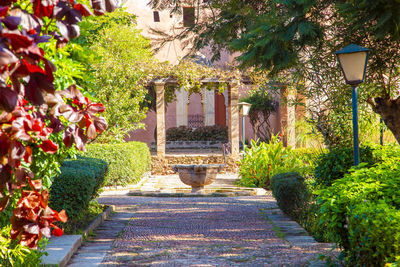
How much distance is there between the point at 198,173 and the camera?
1143cm

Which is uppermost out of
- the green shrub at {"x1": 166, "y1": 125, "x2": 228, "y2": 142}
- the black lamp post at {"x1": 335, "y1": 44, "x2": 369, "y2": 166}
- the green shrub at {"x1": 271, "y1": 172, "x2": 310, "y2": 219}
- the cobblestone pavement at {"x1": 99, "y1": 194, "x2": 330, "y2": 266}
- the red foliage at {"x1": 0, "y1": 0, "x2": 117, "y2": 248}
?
the black lamp post at {"x1": 335, "y1": 44, "x2": 369, "y2": 166}

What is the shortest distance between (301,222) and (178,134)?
16001 millimetres

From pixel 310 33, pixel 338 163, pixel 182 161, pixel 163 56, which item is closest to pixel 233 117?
pixel 182 161

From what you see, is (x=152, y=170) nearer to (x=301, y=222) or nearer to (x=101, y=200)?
(x=101, y=200)

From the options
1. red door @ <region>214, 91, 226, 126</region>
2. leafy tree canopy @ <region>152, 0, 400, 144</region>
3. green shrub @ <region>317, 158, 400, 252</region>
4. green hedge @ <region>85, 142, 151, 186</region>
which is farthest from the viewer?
red door @ <region>214, 91, 226, 126</region>

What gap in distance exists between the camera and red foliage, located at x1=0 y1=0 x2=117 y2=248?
1.57m

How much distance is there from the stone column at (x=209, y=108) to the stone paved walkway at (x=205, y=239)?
16.3 m

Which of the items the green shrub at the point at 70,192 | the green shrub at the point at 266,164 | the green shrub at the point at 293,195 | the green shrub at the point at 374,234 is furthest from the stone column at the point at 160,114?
the green shrub at the point at 374,234

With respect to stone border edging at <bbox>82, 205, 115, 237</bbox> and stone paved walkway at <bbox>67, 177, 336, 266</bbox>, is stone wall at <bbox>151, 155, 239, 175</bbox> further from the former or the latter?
stone border edging at <bbox>82, 205, 115, 237</bbox>

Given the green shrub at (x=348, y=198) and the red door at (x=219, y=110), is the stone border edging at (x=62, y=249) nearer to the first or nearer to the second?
the green shrub at (x=348, y=198)

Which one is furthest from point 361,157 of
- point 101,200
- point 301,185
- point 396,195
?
point 101,200

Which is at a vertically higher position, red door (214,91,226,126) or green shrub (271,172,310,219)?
red door (214,91,226,126)

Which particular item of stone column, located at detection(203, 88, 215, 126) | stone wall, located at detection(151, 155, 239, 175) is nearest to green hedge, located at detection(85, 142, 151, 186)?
stone wall, located at detection(151, 155, 239, 175)

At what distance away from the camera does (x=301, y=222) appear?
7148 millimetres
